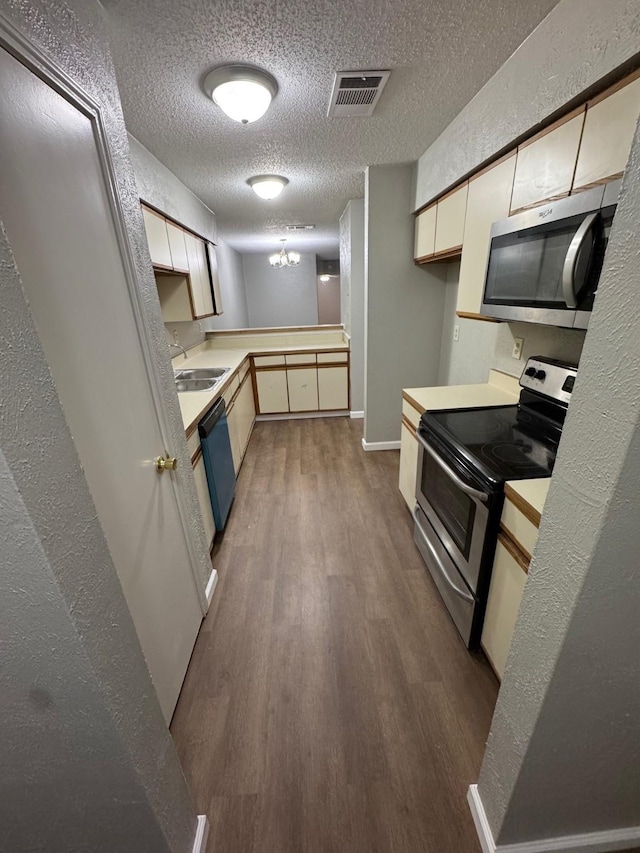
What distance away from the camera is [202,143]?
2.05m

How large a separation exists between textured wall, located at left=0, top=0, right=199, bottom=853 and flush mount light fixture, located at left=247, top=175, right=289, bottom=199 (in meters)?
1.83

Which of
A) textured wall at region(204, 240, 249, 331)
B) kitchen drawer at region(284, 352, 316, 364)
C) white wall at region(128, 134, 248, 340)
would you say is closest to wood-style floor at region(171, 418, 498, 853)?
white wall at region(128, 134, 248, 340)

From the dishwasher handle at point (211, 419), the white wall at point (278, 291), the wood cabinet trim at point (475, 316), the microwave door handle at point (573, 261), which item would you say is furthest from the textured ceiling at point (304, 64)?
the white wall at point (278, 291)

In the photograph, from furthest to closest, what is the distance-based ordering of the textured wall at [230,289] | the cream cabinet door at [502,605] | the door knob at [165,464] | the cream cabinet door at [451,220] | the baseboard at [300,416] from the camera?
the textured wall at [230,289] → the baseboard at [300,416] → the cream cabinet door at [451,220] → the door knob at [165,464] → the cream cabinet door at [502,605]

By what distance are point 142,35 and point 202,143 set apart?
0.91 meters

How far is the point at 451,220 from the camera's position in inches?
81.7

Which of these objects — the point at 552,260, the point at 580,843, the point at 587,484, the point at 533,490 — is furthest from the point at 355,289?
the point at 580,843

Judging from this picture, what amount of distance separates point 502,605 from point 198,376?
2.80m

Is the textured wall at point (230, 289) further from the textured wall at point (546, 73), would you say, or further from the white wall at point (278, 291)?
the textured wall at point (546, 73)

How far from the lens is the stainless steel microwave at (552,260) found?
3.29 ft

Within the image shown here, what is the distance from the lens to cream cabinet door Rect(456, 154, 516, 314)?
1.54 m

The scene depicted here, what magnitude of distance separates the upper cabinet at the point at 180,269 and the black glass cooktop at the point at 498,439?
1880 millimetres

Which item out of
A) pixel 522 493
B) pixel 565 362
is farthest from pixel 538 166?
pixel 522 493

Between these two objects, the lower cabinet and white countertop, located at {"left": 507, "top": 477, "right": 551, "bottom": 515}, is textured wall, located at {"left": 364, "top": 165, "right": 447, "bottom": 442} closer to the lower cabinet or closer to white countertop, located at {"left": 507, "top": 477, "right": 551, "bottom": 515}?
the lower cabinet
